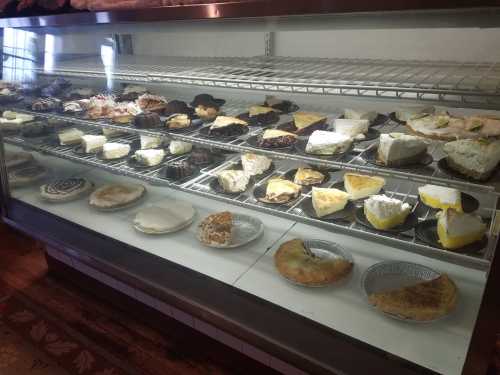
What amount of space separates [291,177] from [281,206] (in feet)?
0.91

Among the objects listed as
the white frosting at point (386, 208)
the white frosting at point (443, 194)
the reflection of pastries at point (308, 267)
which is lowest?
the reflection of pastries at point (308, 267)

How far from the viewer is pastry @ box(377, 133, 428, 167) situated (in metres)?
1.29

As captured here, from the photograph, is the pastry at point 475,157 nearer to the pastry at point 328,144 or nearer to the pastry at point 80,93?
the pastry at point 328,144

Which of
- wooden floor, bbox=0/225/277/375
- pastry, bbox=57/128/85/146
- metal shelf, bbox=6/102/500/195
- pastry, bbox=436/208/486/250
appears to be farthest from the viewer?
pastry, bbox=57/128/85/146

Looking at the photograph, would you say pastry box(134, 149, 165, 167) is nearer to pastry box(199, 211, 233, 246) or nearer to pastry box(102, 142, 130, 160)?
pastry box(102, 142, 130, 160)

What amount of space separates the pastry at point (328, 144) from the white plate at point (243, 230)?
0.50m

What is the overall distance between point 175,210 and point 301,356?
103 cm

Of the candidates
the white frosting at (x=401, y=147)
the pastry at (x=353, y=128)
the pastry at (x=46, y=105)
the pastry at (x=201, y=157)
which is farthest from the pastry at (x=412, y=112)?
the pastry at (x=46, y=105)

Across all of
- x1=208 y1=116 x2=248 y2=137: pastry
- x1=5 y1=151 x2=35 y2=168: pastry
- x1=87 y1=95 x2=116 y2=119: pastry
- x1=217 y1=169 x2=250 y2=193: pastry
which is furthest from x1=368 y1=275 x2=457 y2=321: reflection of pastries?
x1=5 y1=151 x2=35 y2=168: pastry

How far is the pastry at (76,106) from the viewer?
2260mm

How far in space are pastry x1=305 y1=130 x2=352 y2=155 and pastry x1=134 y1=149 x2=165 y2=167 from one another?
2.98ft

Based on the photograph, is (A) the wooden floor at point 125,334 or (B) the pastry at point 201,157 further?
(B) the pastry at point 201,157

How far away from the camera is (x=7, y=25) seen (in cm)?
173

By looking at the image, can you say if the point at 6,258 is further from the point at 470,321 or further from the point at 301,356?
the point at 470,321
